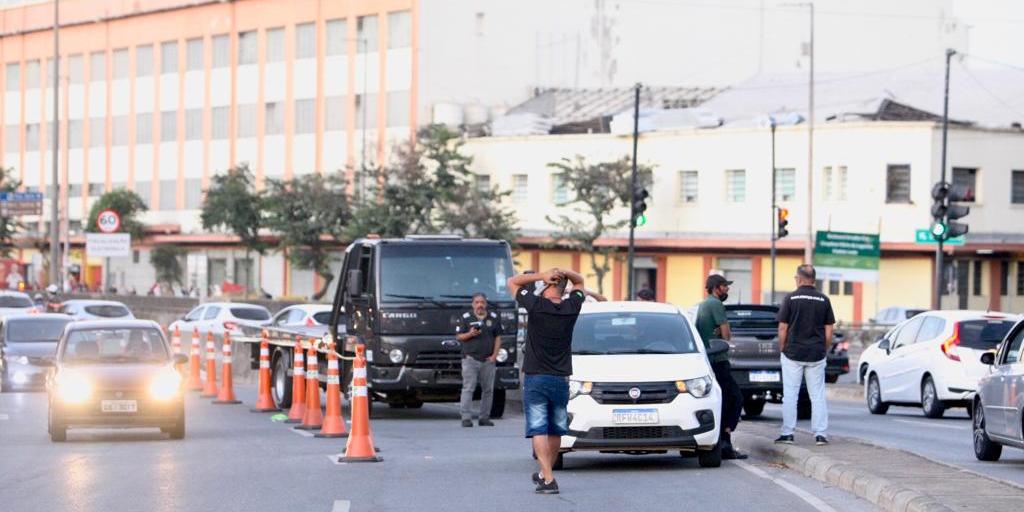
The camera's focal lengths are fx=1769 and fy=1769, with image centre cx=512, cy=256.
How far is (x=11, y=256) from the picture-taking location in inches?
3967

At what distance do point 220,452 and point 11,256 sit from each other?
84763 millimetres

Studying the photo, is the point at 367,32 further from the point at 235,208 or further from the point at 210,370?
the point at 210,370

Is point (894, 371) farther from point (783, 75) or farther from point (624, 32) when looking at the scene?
point (624, 32)

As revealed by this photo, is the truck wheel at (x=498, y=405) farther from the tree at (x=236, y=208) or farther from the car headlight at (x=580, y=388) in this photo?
the tree at (x=236, y=208)

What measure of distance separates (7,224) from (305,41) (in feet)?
66.9

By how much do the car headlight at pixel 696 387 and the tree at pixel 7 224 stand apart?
78780 millimetres

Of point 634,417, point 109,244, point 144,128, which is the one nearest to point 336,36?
point 144,128

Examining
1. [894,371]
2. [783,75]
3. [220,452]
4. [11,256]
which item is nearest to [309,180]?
[783,75]

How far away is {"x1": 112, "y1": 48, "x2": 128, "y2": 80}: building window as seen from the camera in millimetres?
95938

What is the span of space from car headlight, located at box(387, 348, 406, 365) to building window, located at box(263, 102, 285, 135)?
63.7 m

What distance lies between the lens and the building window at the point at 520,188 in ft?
256

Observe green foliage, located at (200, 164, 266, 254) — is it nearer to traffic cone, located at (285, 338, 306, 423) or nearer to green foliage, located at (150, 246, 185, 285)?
green foliage, located at (150, 246, 185, 285)

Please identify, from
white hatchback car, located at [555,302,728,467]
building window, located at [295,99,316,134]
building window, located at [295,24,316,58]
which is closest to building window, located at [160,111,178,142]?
building window, located at [295,99,316,134]

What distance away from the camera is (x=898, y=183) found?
2640 inches
